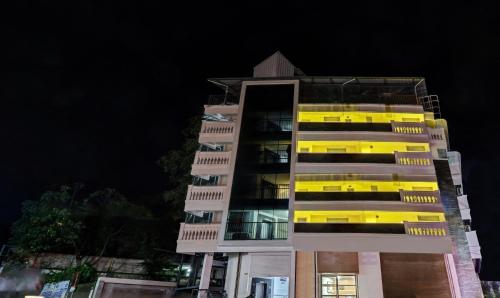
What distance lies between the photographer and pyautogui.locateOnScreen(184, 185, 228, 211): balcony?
23.7m

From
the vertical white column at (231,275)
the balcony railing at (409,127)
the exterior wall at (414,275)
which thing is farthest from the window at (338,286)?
the balcony railing at (409,127)

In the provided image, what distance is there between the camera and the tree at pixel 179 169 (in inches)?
1153

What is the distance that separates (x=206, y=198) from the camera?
79.0 ft

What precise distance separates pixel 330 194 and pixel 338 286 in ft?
18.7

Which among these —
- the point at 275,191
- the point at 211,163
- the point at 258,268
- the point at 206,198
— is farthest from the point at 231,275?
the point at 211,163

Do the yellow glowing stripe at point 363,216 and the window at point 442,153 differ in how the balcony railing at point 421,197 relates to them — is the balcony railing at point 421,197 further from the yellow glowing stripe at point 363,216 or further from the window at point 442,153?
the window at point 442,153

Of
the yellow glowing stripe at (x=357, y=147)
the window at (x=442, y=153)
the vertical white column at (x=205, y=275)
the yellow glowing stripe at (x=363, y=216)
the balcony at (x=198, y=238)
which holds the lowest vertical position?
the vertical white column at (x=205, y=275)

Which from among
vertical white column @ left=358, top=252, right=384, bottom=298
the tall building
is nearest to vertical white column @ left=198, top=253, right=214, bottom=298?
the tall building

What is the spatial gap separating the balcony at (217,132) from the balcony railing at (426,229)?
45.0 feet

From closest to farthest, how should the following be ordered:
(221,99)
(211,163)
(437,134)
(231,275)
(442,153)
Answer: (231,275), (211,163), (442,153), (437,134), (221,99)

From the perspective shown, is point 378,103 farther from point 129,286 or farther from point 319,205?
point 129,286

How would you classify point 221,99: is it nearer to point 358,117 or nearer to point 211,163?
point 211,163

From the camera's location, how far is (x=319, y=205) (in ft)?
73.6

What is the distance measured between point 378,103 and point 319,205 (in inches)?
422
